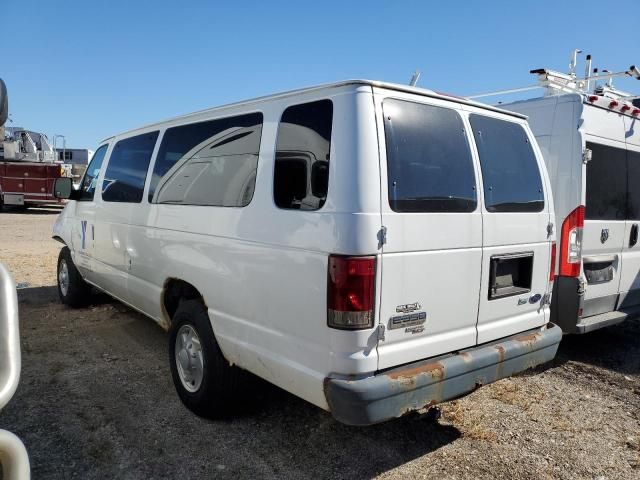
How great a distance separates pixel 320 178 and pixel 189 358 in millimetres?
1858

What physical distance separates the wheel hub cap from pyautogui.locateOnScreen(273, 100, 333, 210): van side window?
1398 millimetres

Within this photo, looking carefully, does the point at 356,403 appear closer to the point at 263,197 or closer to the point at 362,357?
the point at 362,357

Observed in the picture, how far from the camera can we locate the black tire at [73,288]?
252 inches

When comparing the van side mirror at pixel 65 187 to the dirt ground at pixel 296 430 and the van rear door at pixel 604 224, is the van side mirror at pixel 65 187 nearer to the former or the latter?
the dirt ground at pixel 296 430

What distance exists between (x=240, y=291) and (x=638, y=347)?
4.69 meters

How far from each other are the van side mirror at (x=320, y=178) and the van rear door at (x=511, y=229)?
1096 millimetres

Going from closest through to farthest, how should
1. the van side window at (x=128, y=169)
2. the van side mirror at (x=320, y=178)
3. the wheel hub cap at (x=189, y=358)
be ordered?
1. the van side mirror at (x=320, y=178)
2. the wheel hub cap at (x=189, y=358)
3. the van side window at (x=128, y=169)

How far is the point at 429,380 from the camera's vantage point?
9.18 feet

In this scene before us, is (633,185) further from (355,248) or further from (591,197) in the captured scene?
(355,248)

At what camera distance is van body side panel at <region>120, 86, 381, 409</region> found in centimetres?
261

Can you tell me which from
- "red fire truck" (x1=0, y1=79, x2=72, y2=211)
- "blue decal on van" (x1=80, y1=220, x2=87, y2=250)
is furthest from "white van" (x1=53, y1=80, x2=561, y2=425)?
"red fire truck" (x1=0, y1=79, x2=72, y2=211)

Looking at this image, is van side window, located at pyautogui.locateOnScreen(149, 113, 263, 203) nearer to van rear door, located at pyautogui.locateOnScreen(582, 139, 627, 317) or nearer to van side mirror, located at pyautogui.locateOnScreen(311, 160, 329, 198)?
van side mirror, located at pyautogui.locateOnScreen(311, 160, 329, 198)

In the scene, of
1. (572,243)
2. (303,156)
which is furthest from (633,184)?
(303,156)

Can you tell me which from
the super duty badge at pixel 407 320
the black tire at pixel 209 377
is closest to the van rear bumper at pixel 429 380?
the super duty badge at pixel 407 320
